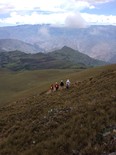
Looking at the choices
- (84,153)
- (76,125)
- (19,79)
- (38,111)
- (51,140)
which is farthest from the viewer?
(19,79)

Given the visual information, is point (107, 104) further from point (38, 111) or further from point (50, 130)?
point (38, 111)

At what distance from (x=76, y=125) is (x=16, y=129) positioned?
244 inches

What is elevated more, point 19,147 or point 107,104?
point 107,104

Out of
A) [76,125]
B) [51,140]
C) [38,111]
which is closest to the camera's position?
[51,140]

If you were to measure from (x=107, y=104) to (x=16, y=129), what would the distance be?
755 centimetres

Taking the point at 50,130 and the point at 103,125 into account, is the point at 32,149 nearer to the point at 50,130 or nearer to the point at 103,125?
the point at 50,130

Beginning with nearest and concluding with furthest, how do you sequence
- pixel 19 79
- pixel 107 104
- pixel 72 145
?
pixel 72 145 < pixel 107 104 < pixel 19 79

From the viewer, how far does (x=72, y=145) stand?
55.3 feet

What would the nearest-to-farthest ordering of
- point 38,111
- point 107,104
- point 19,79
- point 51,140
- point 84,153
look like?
point 84,153 → point 51,140 → point 107,104 → point 38,111 → point 19,79

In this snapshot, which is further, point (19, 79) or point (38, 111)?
point (19, 79)

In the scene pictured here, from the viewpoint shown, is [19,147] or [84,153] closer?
[84,153]

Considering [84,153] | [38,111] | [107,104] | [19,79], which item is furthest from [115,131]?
[19,79]

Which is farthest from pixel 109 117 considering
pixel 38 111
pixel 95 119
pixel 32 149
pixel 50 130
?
pixel 38 111

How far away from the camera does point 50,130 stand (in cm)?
2042
